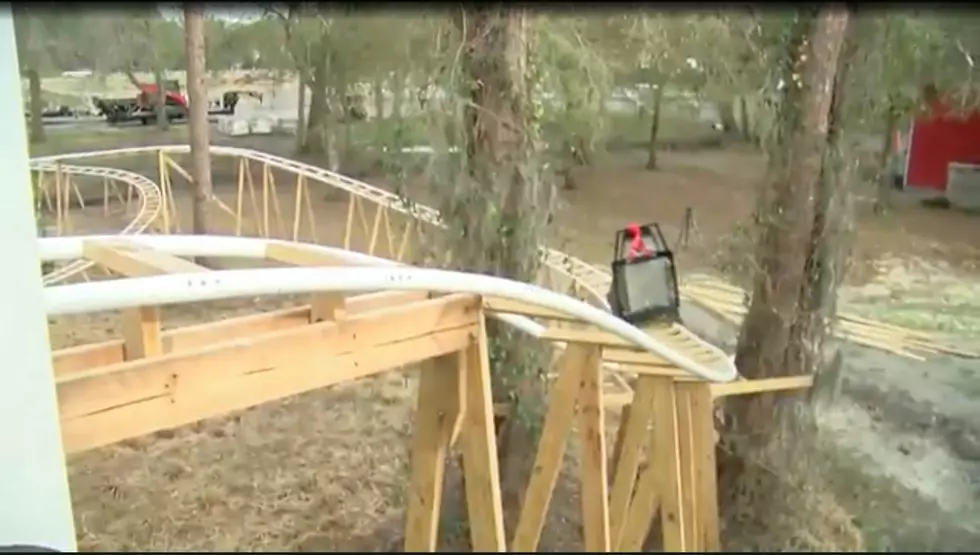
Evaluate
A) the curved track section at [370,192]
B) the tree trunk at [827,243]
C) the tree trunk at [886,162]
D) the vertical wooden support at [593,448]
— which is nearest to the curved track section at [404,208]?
the curved track section at [370,192]

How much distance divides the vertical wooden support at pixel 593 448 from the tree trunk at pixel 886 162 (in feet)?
1.91

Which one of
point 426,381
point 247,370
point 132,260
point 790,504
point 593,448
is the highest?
point 132,260

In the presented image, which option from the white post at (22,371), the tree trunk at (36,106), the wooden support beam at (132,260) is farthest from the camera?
the tree trunk at (36,106)

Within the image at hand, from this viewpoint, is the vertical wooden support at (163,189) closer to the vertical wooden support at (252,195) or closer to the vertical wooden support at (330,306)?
the vertical wooden support at (252,195)

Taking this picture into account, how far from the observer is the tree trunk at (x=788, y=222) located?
167 centimetres

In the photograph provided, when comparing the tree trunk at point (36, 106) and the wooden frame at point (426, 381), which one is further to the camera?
the tree trunk at point (36, 106)

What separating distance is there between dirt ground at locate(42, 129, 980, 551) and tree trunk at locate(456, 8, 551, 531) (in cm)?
7

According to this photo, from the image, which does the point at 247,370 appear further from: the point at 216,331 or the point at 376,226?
the point at 376,226

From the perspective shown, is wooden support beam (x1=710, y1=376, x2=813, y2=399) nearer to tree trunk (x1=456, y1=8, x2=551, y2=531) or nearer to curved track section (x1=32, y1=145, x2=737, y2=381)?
curved track section (x1=32, y1=145, x2=737, y2=381)

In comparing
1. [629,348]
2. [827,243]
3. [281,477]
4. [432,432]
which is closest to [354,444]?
[281,477]

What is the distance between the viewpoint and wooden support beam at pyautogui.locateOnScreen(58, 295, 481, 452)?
39.1 inches

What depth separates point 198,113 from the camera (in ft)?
4.89

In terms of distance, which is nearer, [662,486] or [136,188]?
[136,188]

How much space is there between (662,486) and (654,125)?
2.00 feet
